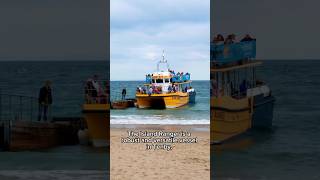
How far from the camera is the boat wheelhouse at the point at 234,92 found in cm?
738

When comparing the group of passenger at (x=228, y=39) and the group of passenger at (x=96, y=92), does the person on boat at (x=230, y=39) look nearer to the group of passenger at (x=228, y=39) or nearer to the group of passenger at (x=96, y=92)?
the group of passenger at (x=228, y=39)

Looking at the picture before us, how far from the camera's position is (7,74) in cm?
2750

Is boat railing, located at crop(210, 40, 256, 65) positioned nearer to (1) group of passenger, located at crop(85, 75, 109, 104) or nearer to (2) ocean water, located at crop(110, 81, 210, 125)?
(2) ocean water, located at crop(110, 81, 210, 125)

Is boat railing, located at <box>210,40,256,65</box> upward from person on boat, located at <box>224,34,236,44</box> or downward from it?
downward

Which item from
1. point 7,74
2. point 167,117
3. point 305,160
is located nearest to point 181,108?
point 167,117

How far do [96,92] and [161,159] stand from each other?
Result: 1.80 metres

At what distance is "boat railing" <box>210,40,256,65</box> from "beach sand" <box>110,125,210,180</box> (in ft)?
4.68

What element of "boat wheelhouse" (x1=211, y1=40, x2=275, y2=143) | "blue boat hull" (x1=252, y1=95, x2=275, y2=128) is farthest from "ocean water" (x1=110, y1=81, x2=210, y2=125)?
"blue boat hull" (x1=252, y1=95, x2=275, y2=128)

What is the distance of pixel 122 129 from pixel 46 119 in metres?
4.01

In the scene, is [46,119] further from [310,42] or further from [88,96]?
[310,42]

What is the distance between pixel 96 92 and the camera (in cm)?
756

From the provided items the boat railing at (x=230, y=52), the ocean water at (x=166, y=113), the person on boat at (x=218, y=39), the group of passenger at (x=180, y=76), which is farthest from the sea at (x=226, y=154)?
the person on boat at (x=218, y=39)

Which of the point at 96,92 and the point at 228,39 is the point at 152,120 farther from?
the point at 228,39

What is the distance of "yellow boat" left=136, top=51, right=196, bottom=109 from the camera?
634 cm
